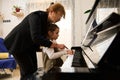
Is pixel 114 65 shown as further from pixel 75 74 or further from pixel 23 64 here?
pixel 23 64

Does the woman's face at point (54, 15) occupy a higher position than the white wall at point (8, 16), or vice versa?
the woman's face at point (54, 15)

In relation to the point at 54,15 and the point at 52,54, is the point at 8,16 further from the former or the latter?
the point at 54,15

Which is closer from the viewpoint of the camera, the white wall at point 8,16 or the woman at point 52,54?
the woman at point 52,54

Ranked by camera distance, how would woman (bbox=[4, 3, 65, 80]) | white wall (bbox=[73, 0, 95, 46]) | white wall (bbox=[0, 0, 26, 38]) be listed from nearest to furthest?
woman (bbox=[4, 3, 65, 80])
white wall (bbox=[73, 0, 95, 46])
white wall (bbox=[0, 0, 26, 38])

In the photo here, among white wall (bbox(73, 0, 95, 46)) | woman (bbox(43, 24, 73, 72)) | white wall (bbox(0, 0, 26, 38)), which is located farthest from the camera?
white wall (bbox(0, 0, 26, 38))

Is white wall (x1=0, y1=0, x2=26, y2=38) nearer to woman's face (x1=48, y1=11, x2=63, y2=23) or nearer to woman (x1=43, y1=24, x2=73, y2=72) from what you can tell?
woman (x1=43, y1=24, x2=73, y2=72)

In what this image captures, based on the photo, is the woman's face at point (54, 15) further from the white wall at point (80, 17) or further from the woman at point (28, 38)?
the white wall at point (80, 17)

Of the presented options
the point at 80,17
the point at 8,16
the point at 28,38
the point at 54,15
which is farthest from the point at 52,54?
the point at 8,16

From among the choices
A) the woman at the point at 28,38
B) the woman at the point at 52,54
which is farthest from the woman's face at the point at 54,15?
the woman at the point at 52,54

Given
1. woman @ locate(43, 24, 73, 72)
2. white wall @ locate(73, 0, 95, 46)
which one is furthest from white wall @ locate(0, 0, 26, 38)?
woman @ locate(43, 24, 73, 72)

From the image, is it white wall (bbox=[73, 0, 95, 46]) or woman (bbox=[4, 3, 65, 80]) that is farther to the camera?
white wall (bbox=[73, 0, 95, 46])

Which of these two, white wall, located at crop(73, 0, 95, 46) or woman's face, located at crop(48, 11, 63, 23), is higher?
woman's face, located at crop(48, 11, 63, 23)

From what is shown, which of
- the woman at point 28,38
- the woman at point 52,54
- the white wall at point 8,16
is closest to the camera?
the woman at point 28,38

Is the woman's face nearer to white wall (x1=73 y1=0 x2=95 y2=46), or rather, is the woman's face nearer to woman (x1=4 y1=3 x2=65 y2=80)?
woman (x1=4 y1=3 x2=65 y2=80)
